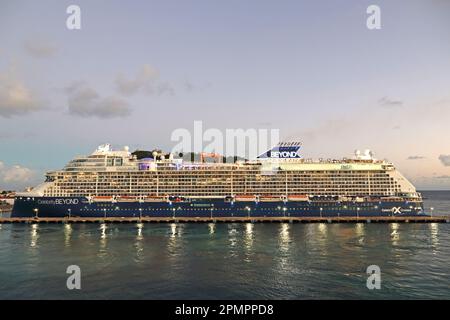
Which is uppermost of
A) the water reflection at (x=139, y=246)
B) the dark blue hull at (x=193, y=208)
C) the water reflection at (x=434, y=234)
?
the dark blue hull at (x=193, y=208)

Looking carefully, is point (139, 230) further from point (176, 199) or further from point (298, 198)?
point (298, 198)

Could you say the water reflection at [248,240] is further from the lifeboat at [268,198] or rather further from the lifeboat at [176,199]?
the lifeboat at [176,199]

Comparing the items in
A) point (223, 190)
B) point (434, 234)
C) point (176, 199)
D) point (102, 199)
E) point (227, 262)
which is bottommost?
point (434, 234)

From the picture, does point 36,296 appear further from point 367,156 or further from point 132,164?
point 367,156

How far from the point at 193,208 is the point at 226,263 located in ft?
126

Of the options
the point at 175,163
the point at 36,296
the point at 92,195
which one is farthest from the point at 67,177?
the point at 36,296

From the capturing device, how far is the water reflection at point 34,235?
157 ft

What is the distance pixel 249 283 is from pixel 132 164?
56.4 metres

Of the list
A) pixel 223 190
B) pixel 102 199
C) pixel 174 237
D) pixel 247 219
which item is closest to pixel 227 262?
pixel 174 237

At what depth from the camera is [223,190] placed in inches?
2945

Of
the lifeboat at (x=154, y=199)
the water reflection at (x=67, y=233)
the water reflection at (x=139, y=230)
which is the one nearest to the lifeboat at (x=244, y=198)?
the lifeboat at (x=154, y=199)

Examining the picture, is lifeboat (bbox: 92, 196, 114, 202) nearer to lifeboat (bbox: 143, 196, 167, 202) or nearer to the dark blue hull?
the dark blue hull

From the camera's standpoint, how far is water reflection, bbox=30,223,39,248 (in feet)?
157

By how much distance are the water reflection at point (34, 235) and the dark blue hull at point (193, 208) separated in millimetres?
5131
